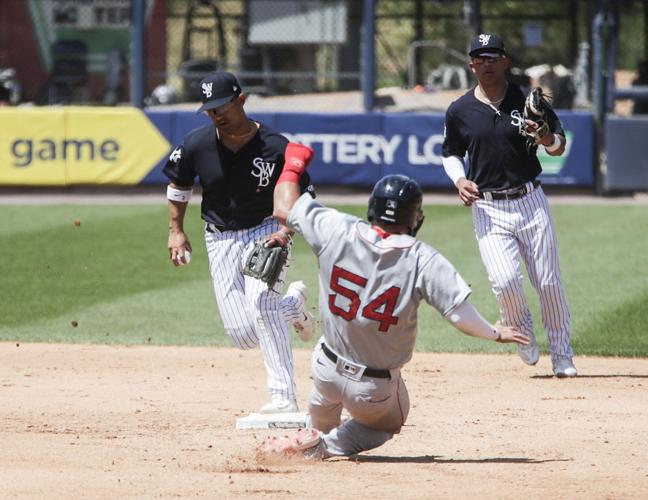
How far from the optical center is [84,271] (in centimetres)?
1311

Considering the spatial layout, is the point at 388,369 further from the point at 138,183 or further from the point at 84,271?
the point at 138,183

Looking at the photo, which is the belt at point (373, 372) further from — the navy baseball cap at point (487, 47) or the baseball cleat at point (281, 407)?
the navy baseball cap at point (487, 47)

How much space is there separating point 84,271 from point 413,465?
7621 mm

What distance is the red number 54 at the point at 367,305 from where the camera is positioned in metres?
5.68

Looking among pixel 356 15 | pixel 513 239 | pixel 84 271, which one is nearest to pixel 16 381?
pixel 513 239

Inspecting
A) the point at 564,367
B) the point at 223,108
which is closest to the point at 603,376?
the point at 564,367

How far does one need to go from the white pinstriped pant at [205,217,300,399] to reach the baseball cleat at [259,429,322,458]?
90 centimetres

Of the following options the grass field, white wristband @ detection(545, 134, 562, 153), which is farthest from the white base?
the grass field

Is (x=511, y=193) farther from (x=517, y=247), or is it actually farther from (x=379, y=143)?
(x=379, y=143)

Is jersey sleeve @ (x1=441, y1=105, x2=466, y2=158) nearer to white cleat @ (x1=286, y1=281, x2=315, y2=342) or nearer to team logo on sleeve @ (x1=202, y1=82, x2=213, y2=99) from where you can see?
white cleat @ (x1=286, y1=281, x2=315, y2=342)

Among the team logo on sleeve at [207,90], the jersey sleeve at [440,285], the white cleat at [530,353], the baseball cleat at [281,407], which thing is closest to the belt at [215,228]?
the team logo on sleeve at [207,90]

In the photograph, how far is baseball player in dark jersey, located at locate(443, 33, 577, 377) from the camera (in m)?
8.19

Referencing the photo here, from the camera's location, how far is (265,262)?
648cm

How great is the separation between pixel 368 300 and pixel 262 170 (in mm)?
1602
